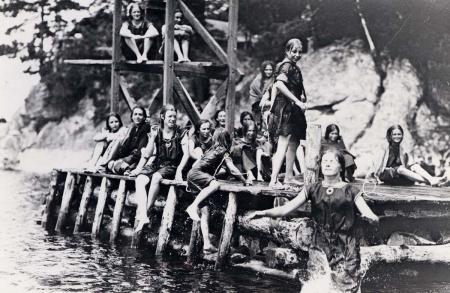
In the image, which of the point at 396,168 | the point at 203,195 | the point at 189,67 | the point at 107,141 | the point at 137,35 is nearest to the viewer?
the point at 203,195

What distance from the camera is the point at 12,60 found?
98.0ft

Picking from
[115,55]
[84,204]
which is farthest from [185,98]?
[84,204]

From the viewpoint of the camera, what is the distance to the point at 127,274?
306 inches

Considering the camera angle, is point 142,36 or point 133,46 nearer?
point 142,36

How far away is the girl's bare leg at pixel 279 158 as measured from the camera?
7.65 meters

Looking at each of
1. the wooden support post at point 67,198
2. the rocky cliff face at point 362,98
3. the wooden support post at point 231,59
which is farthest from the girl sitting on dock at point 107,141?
the rocky cliff face at point 362,98

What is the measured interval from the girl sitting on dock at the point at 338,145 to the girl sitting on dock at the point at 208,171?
1653 mm

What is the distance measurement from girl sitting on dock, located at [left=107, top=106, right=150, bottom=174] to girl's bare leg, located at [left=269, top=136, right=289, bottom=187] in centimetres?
314

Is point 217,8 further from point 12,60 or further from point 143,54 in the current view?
point 143,54

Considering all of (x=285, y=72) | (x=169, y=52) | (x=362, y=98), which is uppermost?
(x=362, y=98)

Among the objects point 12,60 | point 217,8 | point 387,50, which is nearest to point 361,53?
point 387,50

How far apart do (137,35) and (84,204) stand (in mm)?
3433

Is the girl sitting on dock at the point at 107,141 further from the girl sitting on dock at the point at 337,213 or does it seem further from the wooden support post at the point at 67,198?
the girl sitting on dock at the point at 337,213

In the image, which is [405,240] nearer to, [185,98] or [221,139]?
[221,139]
